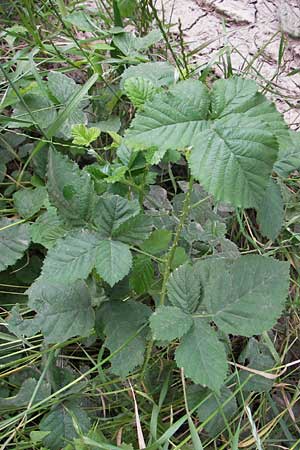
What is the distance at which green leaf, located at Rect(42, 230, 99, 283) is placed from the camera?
917 millimetres

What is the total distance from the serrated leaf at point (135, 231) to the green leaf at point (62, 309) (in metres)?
0.15

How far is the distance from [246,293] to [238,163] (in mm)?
266

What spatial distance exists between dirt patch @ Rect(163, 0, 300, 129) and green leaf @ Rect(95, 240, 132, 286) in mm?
890

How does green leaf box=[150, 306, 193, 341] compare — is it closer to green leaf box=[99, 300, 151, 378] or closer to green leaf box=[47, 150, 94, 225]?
green leaf box=[99, 300, 151, 378]

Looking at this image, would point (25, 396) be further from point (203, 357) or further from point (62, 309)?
point (203, 357)

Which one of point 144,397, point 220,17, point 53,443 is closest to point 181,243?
point 144,397

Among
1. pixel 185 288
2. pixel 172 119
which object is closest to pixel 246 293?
pixel 185 288

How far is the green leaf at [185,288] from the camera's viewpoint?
3.18 feet

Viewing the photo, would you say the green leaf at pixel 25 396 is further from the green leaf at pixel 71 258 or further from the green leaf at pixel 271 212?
the green leaf at pixel 271 212

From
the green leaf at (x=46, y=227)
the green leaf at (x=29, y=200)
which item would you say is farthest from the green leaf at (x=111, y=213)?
the green leaf at (x=29, y=200)

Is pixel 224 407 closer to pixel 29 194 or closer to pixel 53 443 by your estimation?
pixel 53 443

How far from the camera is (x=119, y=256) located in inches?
36.6

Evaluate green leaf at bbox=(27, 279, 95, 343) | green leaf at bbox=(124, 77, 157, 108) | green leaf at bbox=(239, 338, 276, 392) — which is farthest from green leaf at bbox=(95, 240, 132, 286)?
green leaf at bbox=(239, 338, 276, 392)

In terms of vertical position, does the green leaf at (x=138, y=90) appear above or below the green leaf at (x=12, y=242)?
above
